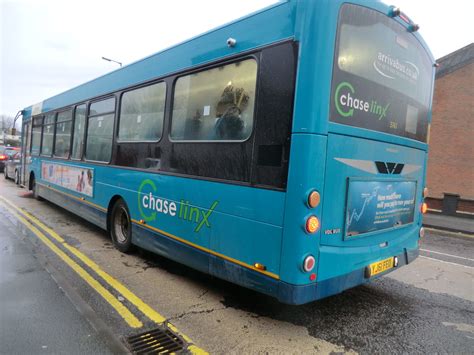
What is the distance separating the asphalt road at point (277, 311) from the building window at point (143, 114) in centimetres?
198

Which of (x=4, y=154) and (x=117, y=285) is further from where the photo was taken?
(x=4, y=154)

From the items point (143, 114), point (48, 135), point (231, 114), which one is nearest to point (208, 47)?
point (231, 114)

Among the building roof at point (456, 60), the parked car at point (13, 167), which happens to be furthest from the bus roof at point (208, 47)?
the building roof at point (456, 60)

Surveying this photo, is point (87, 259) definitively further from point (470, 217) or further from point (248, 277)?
point (470, 217)

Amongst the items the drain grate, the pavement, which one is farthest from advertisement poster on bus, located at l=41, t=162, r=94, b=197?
the pavement

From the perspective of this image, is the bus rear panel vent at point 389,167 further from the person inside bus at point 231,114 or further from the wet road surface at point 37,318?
the wet road surface at point 37,318

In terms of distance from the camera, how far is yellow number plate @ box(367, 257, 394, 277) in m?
3.62

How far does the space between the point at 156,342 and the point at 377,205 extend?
8.43 feet

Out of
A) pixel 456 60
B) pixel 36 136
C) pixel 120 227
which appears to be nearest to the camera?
pixel 120 227

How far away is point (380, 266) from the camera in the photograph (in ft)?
12.4

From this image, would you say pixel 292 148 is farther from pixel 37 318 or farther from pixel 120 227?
pixel 120 227

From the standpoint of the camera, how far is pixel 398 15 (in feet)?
11.9

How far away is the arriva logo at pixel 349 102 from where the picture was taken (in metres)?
3.16

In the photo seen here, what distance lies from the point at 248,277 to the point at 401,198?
6.75ft
